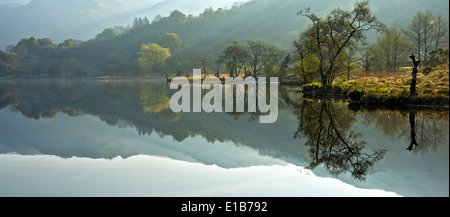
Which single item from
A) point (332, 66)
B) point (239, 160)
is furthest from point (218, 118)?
point (332, 66)

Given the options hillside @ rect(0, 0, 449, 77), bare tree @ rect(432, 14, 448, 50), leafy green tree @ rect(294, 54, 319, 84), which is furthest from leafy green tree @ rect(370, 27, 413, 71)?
hillside @ rect(0, 0, 449, 77)

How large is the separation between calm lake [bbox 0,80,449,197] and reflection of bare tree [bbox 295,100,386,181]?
26mm

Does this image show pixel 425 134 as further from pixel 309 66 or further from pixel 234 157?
pixel 309 66

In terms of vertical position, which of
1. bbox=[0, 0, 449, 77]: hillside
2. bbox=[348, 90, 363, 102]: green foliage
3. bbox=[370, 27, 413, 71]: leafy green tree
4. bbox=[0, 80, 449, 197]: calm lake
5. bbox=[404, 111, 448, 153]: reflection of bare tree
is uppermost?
bbox=[0, 0, 449, 77]: hillside

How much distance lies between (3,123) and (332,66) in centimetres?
2297

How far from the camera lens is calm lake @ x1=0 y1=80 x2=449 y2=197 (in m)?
5.51

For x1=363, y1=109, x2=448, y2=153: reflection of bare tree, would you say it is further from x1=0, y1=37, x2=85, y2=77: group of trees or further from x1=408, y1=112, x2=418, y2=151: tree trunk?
x1=0, y1=37, x2=85, y2=77: group of trees

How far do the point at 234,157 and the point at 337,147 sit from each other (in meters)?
→ 2.66

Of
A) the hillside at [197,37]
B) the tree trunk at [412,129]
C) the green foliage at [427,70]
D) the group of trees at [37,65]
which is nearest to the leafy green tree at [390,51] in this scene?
the green foliage at [427,70]

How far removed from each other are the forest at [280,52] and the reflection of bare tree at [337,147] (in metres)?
7.11

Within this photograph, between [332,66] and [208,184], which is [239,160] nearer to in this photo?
[208,184]

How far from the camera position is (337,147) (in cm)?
809

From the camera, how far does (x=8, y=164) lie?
7277 millimetres

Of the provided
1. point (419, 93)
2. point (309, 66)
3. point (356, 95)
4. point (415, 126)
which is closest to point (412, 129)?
point (415, 126)
